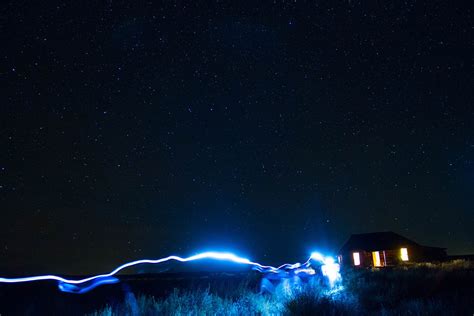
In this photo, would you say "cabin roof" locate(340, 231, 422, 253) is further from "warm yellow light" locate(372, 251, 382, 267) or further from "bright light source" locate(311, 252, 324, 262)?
"bright light source" locate(311, 252, 324, 262)

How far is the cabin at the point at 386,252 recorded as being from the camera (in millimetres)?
44719

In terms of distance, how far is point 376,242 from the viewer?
4738 centimetres

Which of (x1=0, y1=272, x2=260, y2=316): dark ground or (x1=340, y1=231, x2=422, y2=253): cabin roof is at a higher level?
(x1=340, y1=231, x2=422, y2=253): cabin roof

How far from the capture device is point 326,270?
15.1m

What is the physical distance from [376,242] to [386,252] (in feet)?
8.08

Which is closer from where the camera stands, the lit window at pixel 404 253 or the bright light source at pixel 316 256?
the bright light source at pixel 316 256

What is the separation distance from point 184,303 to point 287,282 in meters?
5.22

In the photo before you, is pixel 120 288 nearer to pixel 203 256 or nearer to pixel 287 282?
pixel 203 256

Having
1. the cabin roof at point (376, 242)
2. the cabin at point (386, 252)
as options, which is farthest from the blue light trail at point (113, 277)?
the cabin roof at point (376, 242)

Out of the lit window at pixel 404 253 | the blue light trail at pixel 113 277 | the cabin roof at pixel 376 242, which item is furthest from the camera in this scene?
the cabin roof at pixel 376 242

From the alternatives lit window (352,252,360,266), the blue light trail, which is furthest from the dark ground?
lit window (352,252,360,266)

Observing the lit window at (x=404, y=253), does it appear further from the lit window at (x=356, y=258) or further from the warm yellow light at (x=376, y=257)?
the lit window at (x=356, y=258)

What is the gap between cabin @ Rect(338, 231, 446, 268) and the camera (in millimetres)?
44719

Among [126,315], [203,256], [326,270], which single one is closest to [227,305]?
[203,256]
